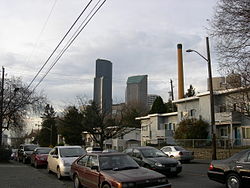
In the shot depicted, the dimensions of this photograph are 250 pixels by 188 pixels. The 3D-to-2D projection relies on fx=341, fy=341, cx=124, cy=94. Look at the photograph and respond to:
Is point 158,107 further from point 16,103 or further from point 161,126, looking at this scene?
point 16,103

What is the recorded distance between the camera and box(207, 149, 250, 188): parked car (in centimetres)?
1032

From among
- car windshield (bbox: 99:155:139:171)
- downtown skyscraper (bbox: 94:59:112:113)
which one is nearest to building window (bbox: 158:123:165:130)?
downtown skyscraper (bbox: 94:59:112:113)

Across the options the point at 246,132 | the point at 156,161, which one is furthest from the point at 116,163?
the point at 246,132

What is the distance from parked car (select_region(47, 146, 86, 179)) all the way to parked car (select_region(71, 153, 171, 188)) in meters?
2.95

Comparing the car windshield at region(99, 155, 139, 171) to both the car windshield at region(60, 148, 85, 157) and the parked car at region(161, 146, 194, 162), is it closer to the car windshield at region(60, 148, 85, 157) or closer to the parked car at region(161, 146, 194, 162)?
the car windshield at region(60, 148, 85, 157)

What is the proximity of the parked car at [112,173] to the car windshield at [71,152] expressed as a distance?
414 centimetres

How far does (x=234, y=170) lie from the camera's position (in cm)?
1068

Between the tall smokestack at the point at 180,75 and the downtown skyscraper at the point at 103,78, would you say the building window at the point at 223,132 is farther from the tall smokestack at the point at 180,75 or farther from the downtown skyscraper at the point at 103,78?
the tall smokestack at the point at 180,75

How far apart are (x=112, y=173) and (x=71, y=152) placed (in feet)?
25.0

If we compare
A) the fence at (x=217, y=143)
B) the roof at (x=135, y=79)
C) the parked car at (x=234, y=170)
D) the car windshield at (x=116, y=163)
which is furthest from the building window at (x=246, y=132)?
the roof at (x=135, y=79)

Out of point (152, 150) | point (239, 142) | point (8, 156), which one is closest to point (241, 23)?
point (152, 150)

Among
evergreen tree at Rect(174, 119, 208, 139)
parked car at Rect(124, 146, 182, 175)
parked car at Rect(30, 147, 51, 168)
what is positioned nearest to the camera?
parked car at Rect(124, 146, 182, 175)

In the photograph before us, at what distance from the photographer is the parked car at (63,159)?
15.3 m

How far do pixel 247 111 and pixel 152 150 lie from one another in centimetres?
1345
